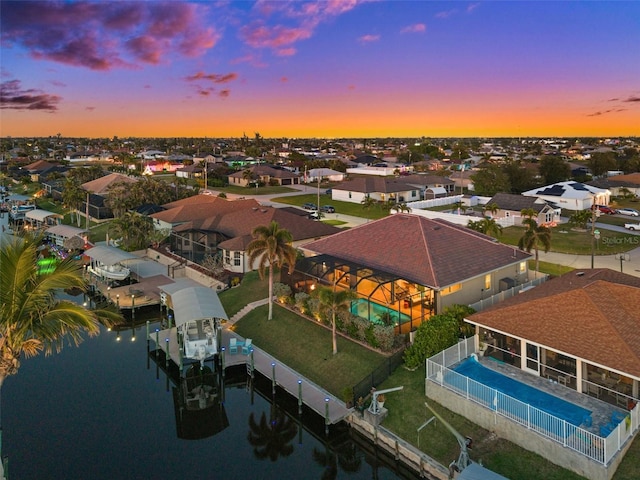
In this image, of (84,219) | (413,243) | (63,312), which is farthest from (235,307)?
(84,219)

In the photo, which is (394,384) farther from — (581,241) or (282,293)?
(581,241)

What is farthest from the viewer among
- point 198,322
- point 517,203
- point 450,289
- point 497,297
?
point 517,203

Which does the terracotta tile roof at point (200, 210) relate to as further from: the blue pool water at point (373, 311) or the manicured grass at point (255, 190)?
the manicured grass at point (255, 190)

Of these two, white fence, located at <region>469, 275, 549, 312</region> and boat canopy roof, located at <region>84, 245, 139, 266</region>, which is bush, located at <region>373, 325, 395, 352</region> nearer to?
white fence, located at <region>469, 275, 549, 312</region>

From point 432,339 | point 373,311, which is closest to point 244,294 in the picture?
point 373,311

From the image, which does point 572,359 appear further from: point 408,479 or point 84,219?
point 84,219

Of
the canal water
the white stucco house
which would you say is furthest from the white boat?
the white stucco house
